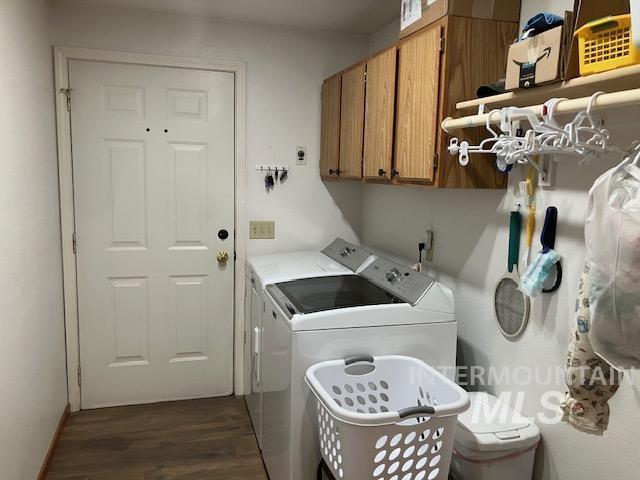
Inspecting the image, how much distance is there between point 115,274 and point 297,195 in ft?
4.00

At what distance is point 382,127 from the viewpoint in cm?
228

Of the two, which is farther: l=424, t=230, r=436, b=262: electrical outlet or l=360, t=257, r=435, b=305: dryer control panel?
l=424, t=230, r=436, b=262: electrical outlet

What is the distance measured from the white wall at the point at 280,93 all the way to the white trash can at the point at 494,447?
5.83ft

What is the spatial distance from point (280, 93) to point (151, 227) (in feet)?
3.77

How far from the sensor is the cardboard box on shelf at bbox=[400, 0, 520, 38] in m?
1.78

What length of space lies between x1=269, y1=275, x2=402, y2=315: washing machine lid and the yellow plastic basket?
45.3 inches

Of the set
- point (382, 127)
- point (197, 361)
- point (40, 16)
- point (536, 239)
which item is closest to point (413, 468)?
point (536, 239)

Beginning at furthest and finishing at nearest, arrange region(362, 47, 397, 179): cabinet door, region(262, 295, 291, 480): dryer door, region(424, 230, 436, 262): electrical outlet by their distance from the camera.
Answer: region(424, 230, 436, 262): electrical outlet, region(362, 47, 397, 179): cabinet door, region(262, 295, 291, 480): dryer door

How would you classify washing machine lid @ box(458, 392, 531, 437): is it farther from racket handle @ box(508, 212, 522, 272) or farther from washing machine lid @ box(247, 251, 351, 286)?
washing machine lid @ box(247, 251, 351, 286)

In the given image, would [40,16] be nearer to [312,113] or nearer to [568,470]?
[312,113]

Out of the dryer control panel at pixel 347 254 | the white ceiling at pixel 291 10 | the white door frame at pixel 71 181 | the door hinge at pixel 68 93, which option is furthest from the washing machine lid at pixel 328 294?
the door hinge at pixel 68 93

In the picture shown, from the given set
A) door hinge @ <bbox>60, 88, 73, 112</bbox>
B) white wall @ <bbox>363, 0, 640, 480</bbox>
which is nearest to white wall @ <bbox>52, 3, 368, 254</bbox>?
door hinge @ <bbox>60, 88, 73, 112</bbox>

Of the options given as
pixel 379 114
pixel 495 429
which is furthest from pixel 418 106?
pixel 495 429

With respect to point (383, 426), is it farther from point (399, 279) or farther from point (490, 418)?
point (399, 279)
